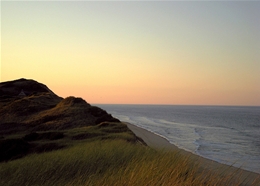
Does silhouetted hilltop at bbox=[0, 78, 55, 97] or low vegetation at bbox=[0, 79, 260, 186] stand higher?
silhouetted hilltop at bbox=[0, 78, 55, 97]

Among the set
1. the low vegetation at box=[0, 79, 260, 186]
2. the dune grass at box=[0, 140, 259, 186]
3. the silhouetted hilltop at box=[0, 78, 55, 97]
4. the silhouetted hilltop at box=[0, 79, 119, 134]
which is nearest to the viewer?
the dune grass at box=[0, 140, 259, 186]

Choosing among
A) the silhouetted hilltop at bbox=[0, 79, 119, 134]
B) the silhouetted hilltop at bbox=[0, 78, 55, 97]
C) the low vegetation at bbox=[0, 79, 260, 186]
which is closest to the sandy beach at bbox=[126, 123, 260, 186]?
the low vegetation at bbox=[0, 79, 260, 186]

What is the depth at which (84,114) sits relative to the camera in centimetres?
4003

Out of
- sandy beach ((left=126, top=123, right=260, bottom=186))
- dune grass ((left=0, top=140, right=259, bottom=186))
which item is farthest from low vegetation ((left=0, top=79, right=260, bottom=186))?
sandy beach ((left=126, top=123, right=260, bottom=186))

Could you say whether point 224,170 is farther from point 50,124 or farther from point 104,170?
point 50,124

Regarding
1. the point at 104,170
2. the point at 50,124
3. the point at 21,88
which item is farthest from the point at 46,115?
the point at 21,88

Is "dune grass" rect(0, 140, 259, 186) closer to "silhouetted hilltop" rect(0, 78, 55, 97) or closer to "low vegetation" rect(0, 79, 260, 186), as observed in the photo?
"low vegetation" rect(0, 79, 260, 186)

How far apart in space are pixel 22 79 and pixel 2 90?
10.3m

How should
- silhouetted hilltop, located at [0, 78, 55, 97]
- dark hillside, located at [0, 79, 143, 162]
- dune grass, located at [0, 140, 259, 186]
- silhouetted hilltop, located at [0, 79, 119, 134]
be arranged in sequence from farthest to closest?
1. silhouetted hilltop, located at [0, 78, 55, 97]
2. silhouetted hilltop, located at [0, 79, 119, 134]
3. dark hillside, located at [0, 79, 143, 162]
4. dune grass, located at [0, 140, 259, 186]

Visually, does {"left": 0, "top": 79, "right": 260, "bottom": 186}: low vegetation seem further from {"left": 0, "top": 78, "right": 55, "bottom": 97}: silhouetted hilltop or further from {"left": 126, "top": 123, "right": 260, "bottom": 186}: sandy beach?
{"left": 0, "top": 78, "right": 55, "bottom": 97}: silhouetted hilltop

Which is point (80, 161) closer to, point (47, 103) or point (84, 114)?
point (84, 114)

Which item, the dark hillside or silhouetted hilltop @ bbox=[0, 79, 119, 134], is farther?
silhouetted hilltop @ bbox=[0, 79, 119, 134]

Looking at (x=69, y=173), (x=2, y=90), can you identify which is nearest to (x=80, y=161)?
(x=69, y=173)

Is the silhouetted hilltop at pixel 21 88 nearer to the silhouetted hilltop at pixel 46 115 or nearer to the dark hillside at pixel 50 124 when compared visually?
the dark hillside at pixel 50 124
